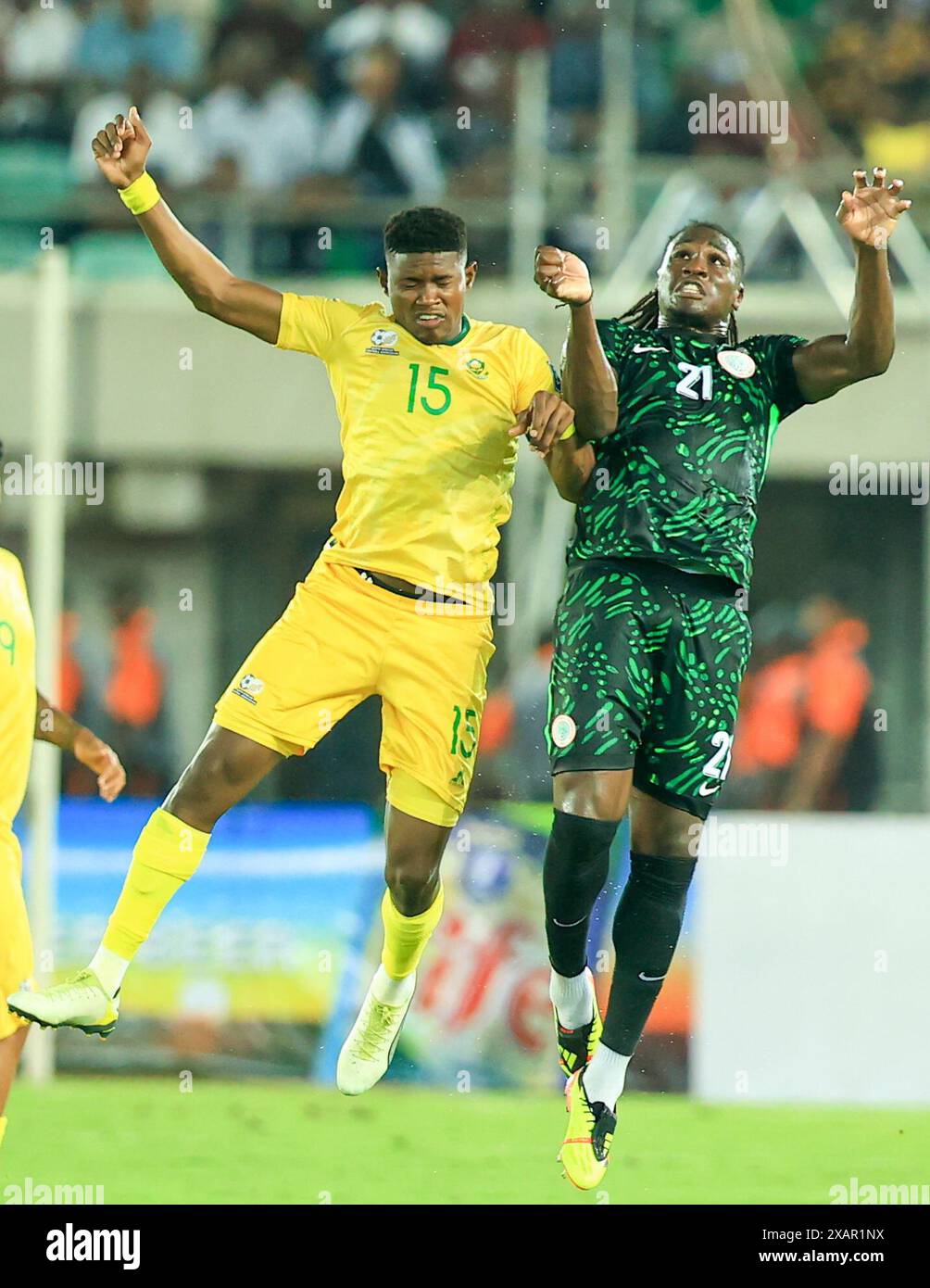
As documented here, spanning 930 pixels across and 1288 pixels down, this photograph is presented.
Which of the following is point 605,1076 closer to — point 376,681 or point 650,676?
point 650,676

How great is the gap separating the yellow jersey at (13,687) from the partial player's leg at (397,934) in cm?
119

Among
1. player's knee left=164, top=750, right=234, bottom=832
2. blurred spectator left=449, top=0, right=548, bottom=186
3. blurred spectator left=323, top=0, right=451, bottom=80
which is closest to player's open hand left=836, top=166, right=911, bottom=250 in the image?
player's knee left=164, top=750, right=234, bottom=832

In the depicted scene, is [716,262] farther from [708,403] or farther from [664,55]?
[664,55]

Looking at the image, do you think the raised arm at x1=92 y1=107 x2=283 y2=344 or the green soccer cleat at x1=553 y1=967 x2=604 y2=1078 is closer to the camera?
the raised arm at x1=92 y1=107 x2=283 y2=344

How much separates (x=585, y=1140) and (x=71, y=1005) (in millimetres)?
1702

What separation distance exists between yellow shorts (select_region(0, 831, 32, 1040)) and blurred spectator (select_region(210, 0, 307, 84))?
8267 millimetres

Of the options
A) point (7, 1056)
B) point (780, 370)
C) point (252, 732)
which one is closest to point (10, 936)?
point (7, 1056)

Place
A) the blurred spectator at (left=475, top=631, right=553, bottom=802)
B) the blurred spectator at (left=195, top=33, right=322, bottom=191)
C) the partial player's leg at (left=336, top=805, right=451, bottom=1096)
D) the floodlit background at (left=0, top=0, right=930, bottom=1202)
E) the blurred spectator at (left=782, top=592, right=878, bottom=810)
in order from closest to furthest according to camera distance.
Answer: the partial player's leg at (left=336, top=805, right=451, bottom=1096) < the blurred spectator at (left=475, top=631, right=553, bottom=802) < the floodlit background at (left=0, top=0, right=930, bottom=1202) < the blurred spectator at (left=782, top=592, right=878, bottom=810) < the blurred spectator at (left=195, top=33, right=322, bottom=191)

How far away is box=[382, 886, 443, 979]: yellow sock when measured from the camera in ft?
23.0

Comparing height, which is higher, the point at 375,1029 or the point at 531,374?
the point at 531,374

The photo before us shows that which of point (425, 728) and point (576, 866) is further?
point (425, 728)

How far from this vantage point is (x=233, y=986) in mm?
10898

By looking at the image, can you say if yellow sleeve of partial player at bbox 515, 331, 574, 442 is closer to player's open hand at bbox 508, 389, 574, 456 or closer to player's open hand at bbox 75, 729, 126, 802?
player's open hand at bbox 508, 389, 574, 456

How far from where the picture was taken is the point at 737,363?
6617mm
